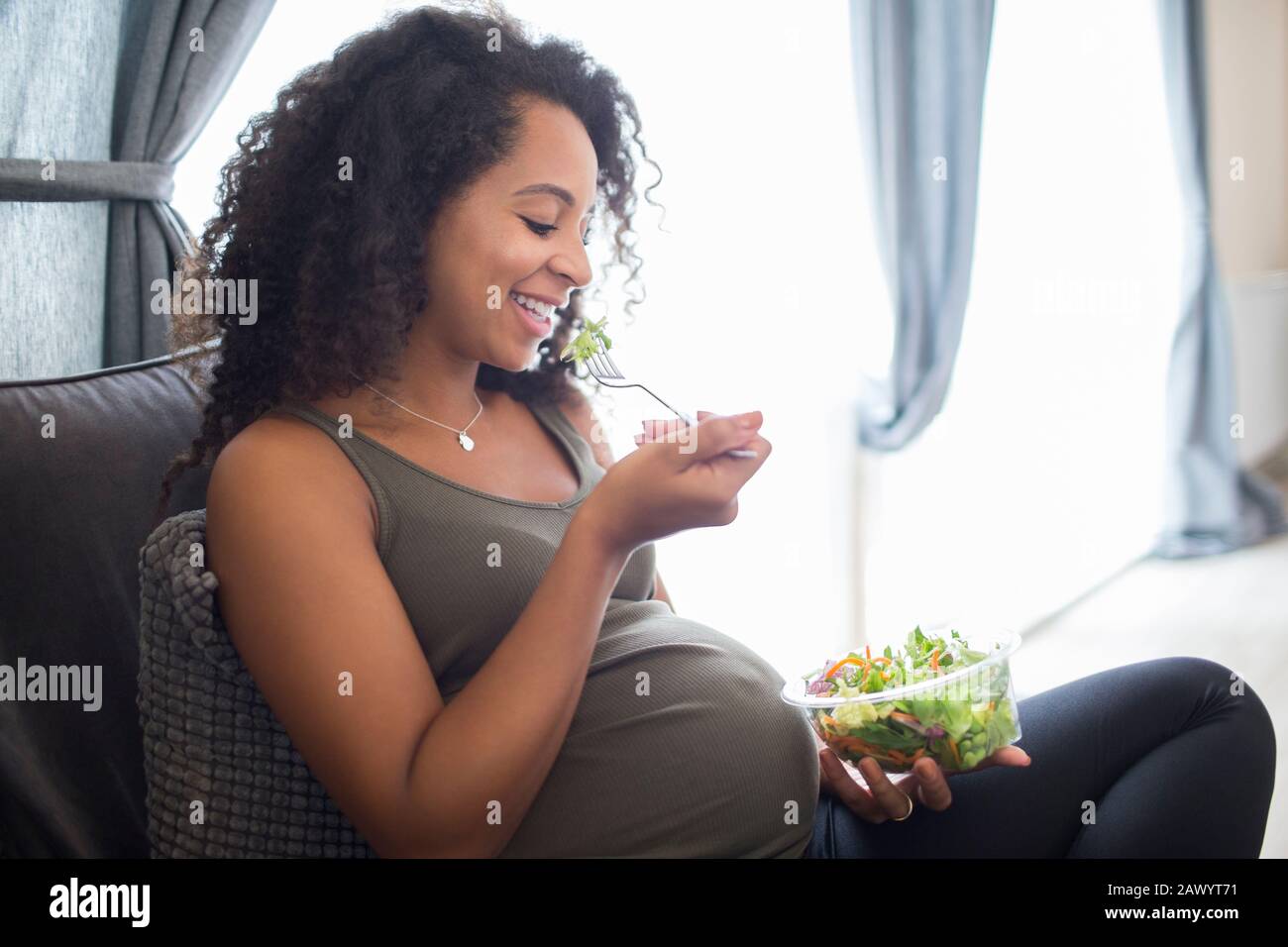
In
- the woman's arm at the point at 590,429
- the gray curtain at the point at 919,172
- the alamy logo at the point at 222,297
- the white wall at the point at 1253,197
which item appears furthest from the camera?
the white wall at the point at 1253,197

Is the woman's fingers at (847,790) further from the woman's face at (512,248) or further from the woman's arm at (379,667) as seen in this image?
the woman's face at (512,248)

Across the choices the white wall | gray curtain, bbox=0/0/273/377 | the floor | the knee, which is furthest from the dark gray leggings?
the white wall

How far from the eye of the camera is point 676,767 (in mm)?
1046

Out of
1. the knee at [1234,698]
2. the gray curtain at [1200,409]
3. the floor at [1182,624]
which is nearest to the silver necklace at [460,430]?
the knee at [1234,698]

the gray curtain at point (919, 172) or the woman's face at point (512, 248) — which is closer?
the woman's face at point (512, 248)

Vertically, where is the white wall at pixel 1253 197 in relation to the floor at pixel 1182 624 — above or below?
above

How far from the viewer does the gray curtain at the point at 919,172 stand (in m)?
2.53

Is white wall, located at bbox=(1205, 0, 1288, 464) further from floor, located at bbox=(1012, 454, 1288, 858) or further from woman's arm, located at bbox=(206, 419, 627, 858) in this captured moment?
woman's arm, located at bbox=(206, 419, 627, 858)

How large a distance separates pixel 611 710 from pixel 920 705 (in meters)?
0.28

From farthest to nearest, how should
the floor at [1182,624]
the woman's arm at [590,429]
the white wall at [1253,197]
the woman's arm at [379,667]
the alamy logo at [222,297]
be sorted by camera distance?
the white wall at [1253,197] < the floor at [1182,624] < the woman's arm at [590,429] < the alamy logo at [222,297] < the woman's arm at [379,667]
